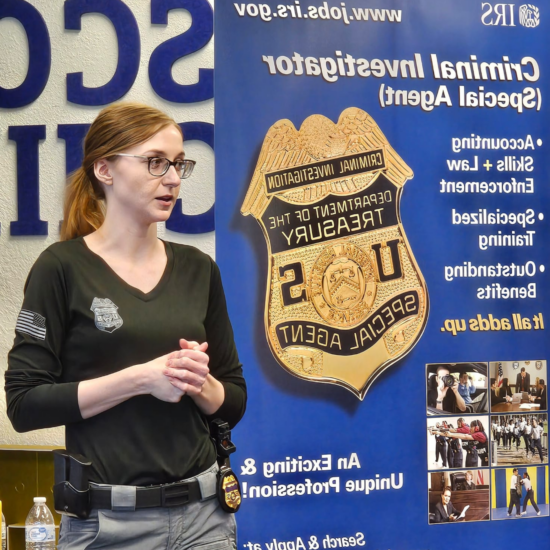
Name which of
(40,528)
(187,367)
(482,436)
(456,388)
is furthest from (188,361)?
(482,436)

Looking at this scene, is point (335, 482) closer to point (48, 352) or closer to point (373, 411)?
point (373, 411)

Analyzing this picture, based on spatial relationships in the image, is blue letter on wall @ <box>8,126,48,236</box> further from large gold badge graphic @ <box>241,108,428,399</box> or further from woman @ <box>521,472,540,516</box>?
woman @ <box>521,472,540,516</box>

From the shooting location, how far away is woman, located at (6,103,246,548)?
1.43 m

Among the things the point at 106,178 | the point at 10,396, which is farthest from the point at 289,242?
the point at 10,396

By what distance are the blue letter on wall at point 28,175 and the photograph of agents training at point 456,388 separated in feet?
5.48

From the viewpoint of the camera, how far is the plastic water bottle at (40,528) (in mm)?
2557

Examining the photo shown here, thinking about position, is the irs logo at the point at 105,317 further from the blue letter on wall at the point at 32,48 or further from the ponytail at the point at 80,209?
the blue letter on wall at the point at 32,48

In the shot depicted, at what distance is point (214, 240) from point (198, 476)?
1.62m

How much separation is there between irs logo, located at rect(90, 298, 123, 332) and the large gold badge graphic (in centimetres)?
144

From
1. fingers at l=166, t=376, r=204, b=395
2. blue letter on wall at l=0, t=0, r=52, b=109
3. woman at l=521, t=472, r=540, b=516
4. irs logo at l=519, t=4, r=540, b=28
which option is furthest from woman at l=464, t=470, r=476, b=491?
blue letter on wall at l=0, t=0, r=52, b=109

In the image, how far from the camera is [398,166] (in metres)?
2.96

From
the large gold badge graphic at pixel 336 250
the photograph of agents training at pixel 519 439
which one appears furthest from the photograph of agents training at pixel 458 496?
the large gold badge graphic at pixel 336 250

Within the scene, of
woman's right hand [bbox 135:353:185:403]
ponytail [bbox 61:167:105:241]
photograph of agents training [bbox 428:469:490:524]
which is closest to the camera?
woman's right hand [bbox 135:353:185:403]

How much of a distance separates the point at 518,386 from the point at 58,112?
2.14m
